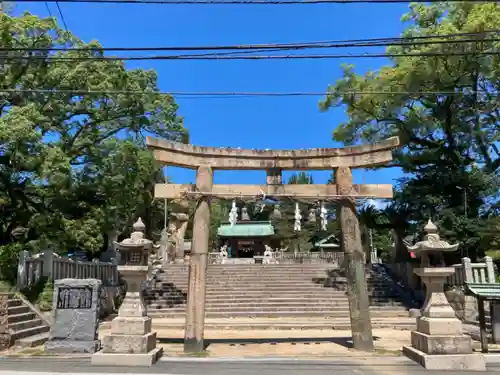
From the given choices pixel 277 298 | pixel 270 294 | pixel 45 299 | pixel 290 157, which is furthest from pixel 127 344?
pixel 270 294

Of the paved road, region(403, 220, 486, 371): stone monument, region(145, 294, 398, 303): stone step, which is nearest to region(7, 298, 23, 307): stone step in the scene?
the paved road

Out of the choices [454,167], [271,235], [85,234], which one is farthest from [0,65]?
[271,235]

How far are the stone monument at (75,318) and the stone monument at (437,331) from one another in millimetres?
7349

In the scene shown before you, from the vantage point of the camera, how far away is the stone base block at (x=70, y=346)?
31.8 ft

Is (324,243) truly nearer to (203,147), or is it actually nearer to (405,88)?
(405,88)

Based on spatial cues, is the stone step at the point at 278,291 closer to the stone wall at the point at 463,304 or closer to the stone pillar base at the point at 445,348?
the stone wall at the point at 463,304

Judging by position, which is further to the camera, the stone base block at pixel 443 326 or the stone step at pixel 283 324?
the stone step at pixel 283 324

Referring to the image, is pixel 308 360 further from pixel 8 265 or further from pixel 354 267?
pixel 8 265

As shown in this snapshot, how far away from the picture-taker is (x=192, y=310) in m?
9.33

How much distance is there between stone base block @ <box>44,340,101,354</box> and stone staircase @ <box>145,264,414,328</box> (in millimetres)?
8923

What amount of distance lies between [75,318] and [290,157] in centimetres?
663

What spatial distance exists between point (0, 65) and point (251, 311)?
15.7m

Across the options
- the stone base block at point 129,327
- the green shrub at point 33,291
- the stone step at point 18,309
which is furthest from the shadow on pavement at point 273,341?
the green shrub at point 33,291

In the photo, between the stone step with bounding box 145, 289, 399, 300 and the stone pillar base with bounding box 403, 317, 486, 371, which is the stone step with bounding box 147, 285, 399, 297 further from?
the stone pillar base with bounding box 403, 317, 486, 371
